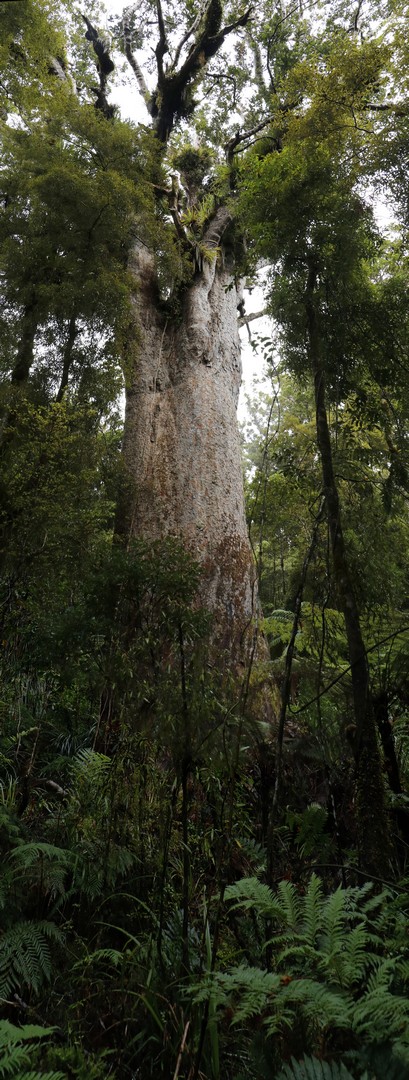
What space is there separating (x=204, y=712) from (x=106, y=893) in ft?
3.47

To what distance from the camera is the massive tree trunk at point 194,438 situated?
5.69m

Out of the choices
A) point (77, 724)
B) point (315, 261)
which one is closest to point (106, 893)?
point (77, 724)

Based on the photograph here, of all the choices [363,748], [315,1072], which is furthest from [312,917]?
[363,748]

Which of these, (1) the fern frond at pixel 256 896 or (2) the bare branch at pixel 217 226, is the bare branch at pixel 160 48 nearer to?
(2) the bare branch at pixel 217 226

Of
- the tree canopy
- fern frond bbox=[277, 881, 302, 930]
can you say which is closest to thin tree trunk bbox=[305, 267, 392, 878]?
the tree canopy

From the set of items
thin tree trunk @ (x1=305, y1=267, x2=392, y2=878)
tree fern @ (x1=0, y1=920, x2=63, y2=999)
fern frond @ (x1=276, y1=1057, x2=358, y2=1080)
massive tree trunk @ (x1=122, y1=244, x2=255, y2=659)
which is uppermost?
massive tree trunk @ (x1=122, y1=244, x2=255, y2=659)

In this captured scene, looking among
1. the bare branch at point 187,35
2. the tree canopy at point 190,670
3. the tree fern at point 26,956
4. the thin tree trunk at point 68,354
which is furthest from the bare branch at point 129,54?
the tree fern at point 26,956

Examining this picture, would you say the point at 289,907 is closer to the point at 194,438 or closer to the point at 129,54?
the point at 194,438

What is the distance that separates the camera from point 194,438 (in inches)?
260

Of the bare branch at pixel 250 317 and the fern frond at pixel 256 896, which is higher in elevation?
the bare branch at pixel 250 317

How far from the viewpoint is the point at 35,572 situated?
462 centimetres

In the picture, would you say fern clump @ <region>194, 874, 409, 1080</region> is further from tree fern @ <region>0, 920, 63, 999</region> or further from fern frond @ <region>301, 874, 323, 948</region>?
tree fern @ <region>0, 920, 63, 999</region>

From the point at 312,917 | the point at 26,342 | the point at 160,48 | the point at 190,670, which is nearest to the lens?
the point at 312,917

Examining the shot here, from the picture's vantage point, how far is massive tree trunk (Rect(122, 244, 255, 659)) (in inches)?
224
